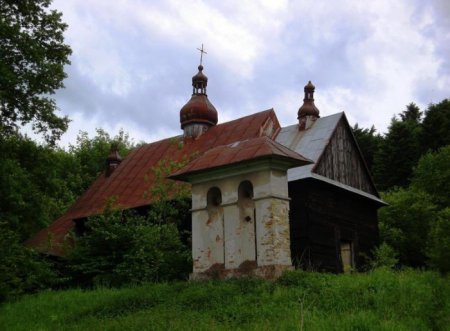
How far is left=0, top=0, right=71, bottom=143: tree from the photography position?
15336 millimetres

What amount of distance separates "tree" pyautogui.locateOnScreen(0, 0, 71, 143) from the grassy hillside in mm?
6825

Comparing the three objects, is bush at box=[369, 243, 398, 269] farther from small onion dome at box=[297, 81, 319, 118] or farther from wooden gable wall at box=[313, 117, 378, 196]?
small onion dome at box=[297, 81, 319, 118]

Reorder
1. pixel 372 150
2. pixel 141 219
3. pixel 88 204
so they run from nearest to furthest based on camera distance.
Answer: pixel 141 219 → pixel 88 204 → pixel 372 150

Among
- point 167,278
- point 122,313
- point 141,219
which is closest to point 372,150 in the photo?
point 141,219

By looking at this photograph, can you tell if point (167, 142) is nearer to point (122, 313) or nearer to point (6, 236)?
point (6, 236)

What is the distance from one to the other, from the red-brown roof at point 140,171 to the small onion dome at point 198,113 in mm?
882

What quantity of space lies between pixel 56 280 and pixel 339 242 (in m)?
8.55

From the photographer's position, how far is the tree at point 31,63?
15.3 m

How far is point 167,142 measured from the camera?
2481 centimetres

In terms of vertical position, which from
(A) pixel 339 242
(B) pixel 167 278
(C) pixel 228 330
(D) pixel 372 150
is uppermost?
(D) pixel 372 150

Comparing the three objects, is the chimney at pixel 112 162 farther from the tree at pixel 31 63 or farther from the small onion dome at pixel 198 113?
the tree at pixel 31 63

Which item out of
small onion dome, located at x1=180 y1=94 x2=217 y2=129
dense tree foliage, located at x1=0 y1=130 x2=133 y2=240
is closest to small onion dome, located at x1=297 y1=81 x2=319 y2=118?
small onion dome, located at x1=180 y1=94 x2=217 y2=129

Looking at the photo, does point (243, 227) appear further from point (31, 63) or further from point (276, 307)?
point (31, 63)

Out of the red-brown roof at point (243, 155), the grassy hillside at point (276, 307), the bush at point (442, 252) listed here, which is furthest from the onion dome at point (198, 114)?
the grassy hillside at point (276, 307)
